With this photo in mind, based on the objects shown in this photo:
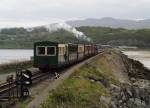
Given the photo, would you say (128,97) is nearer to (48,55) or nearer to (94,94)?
(48,55)

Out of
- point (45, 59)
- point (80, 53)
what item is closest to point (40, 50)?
point (45, 59)

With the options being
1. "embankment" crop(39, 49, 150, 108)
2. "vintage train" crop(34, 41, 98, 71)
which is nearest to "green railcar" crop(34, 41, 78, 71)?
"vintage train" crop(34, 41, 98, 71)

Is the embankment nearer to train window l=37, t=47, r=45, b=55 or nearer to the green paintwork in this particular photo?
the green paintwork

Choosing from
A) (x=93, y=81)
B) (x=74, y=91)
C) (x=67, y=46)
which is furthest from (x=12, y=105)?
(x=67, y=46)

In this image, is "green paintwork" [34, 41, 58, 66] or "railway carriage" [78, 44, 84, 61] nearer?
"green paintwork" [34, 41, 58, 66]

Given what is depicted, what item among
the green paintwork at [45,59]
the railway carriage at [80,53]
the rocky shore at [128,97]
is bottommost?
the rocky shore at [128,97]

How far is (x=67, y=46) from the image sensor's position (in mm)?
53438

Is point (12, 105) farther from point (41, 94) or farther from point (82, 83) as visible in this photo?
point (82, 83)

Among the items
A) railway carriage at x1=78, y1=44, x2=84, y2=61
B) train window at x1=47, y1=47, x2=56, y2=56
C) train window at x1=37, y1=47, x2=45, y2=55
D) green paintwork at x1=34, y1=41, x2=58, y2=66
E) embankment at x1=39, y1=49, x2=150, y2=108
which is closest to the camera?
embankment at x1=39, y1=49, x2=150, y2=108

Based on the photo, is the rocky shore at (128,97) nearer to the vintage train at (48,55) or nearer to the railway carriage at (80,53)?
the vintage train at (48,55)

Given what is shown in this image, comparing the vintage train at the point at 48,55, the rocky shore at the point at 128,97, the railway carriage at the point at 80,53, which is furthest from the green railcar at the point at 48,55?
the railway carriage at the point at 80,53

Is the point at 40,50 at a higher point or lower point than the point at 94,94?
higher

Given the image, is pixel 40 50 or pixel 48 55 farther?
pixel 40 50

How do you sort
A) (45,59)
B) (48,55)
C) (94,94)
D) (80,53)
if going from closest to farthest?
(94,94) < (48,55) < (45,59) < (80,53)
